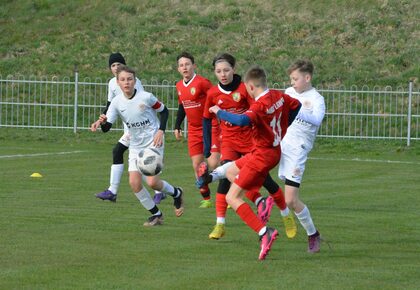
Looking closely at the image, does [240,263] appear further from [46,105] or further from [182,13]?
[182,13]

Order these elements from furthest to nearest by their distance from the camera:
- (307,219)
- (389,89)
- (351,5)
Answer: (351,5)
(389,89)
(307,219)

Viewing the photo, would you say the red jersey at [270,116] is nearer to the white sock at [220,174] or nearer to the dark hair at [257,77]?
the dark hair at [257,77]

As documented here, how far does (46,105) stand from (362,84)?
925 centimetres

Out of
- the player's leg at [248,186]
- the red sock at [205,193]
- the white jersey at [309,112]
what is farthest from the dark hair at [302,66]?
the red sock at [205,193]

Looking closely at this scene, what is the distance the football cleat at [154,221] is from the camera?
41.1ft

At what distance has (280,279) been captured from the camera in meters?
9.01

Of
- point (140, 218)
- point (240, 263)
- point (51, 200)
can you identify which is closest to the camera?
point (240, 263)

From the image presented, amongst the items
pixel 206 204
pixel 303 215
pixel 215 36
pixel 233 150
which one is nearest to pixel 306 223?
pixel 303 215

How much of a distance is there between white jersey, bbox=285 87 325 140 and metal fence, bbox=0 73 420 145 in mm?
17007

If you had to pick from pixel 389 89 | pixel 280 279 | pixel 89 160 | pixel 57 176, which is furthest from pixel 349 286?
pixel 389 89

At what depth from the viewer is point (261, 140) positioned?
10453 mm

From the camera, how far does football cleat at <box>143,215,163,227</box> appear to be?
493 inches

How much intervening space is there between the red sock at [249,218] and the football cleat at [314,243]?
650mm

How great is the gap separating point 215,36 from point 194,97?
22.5 m
